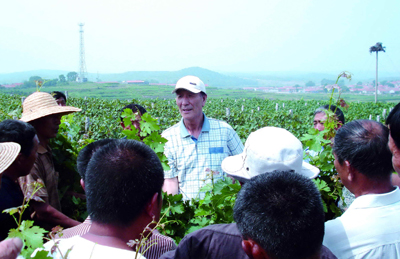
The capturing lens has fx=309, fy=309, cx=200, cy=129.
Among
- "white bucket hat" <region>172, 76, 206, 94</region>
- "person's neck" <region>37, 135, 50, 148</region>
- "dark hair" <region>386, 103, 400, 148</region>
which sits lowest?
"person's neck" <region>37, 135, 50, 148</region>

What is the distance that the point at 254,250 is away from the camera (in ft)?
4.02

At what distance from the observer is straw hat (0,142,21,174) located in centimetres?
172

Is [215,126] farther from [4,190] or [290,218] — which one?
[290,218]

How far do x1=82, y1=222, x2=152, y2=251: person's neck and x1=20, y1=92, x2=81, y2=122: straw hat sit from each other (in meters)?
1.85

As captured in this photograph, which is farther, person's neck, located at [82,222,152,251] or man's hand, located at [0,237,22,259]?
person's neck, located at [82,222,152,251]

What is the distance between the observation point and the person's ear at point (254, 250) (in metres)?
1.21

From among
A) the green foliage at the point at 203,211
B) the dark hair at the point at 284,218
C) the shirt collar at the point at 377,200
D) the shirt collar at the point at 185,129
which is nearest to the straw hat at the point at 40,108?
the shirt collar at the point at 185,129

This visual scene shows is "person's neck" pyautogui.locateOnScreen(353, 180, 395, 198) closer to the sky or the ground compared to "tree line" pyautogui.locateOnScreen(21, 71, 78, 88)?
closer to the ground

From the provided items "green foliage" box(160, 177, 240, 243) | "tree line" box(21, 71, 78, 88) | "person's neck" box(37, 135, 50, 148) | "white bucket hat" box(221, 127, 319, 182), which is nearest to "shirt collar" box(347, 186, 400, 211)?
"white bucket hat" box(221, 127, 319, 182)

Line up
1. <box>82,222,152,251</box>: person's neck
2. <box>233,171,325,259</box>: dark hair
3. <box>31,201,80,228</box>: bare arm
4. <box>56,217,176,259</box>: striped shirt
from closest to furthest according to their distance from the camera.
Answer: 1. <box>233,171,325,259</box>: dark hair
2. <box>82,222,152,251</box>: person's neck
3. <box>56,217,176,259</box>: striped shirt
4. <box>31,201,80,228</box>: bare arm

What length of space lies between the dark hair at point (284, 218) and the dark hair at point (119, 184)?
477mm

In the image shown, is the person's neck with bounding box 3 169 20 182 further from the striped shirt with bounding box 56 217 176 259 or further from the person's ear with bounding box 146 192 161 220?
the person's ear with bounding box 146 192 161 220

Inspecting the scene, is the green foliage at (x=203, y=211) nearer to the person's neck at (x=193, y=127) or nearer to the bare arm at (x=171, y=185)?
the bare arm at (x=171, y=185)

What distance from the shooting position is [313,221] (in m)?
1.19
